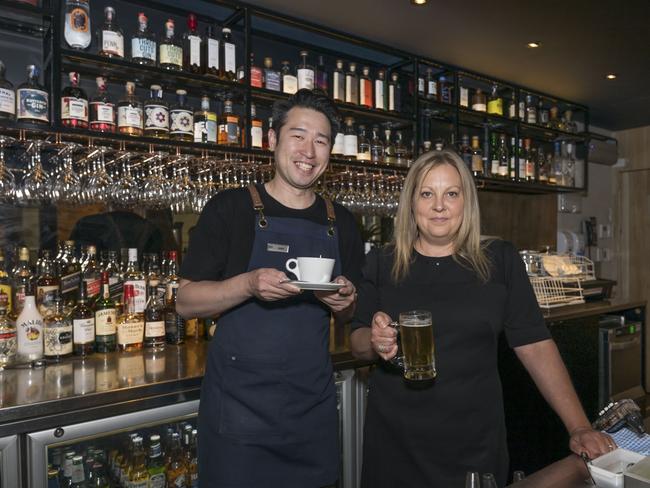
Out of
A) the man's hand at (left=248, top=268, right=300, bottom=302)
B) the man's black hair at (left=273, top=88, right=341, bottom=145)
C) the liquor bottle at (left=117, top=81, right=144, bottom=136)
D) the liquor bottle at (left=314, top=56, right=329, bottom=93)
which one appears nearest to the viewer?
the man's hand at (left=248, top=268, right=300, bottom=302)

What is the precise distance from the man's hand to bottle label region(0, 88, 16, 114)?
148 cm

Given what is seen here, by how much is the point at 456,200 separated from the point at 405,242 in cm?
18

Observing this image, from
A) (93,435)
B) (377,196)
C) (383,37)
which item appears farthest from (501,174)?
(93,435)

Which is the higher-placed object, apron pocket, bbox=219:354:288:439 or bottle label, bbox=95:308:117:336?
bottle label, bbox=95:308:117:336

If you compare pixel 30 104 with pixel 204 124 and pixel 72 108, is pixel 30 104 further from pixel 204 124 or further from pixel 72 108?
pixel 204 124

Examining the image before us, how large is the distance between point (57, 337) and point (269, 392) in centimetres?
106

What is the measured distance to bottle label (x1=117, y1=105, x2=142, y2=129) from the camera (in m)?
2.27

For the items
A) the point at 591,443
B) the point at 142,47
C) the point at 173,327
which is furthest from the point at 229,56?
the point at 591,443

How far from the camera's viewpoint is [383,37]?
304 cm

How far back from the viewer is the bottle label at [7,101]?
6.56 ft

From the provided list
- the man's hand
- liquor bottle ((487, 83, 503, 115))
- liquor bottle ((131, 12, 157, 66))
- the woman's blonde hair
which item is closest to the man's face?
the woman's blonde hair

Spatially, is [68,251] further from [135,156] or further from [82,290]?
[135,156]

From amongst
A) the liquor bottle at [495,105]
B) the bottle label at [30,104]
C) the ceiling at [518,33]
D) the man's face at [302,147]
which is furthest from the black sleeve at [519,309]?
the liquor bottle at [495,105]

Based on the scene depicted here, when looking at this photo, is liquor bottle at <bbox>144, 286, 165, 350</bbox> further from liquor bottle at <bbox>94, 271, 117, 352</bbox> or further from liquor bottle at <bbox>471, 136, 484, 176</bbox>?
liquor bottle at <bbox>471, 136, 484, 176</bbox>
